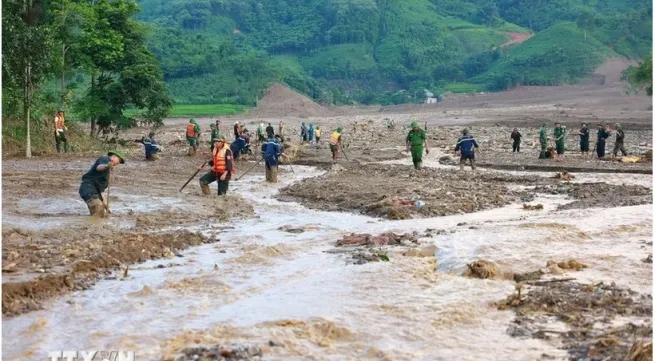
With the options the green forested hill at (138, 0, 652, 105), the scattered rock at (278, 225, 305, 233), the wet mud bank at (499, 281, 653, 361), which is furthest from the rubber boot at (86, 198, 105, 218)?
the green forested hill at (138, 0, 652, 105)

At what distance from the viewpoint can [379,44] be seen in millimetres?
129750

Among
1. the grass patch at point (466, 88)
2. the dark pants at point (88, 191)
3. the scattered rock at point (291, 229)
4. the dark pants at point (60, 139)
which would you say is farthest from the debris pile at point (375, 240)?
the grass patch at point (466, 88)

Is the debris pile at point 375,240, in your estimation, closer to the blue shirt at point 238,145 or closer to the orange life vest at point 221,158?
the orange life vest at point 221,158

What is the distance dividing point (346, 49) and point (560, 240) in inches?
4577

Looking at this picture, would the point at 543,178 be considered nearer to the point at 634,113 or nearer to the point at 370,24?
the point at 634,113

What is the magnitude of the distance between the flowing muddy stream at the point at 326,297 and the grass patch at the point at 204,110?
65.8 metres

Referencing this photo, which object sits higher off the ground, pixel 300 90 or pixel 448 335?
pixel 300 90

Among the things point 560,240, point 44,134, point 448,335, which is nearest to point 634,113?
point 44,134

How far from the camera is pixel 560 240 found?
12766mm

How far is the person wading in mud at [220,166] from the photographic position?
16.9 metres

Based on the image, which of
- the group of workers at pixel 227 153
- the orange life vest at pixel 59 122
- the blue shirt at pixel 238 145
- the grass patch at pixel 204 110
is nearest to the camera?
the group of workers at pixel 227 153

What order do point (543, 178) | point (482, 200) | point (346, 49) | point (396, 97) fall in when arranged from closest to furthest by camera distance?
point (482, 200) → point (543, 178) → point (396, 97) → point (346, 49)

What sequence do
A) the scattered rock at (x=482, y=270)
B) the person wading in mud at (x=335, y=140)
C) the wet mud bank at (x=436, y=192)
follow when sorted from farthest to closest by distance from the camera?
the person wading in mud at (x=335, y=140)
the wet mud bank at (x=436, y=192)
the scattered rock at (x=482, y=270)

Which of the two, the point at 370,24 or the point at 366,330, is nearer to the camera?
the point at 366,330
